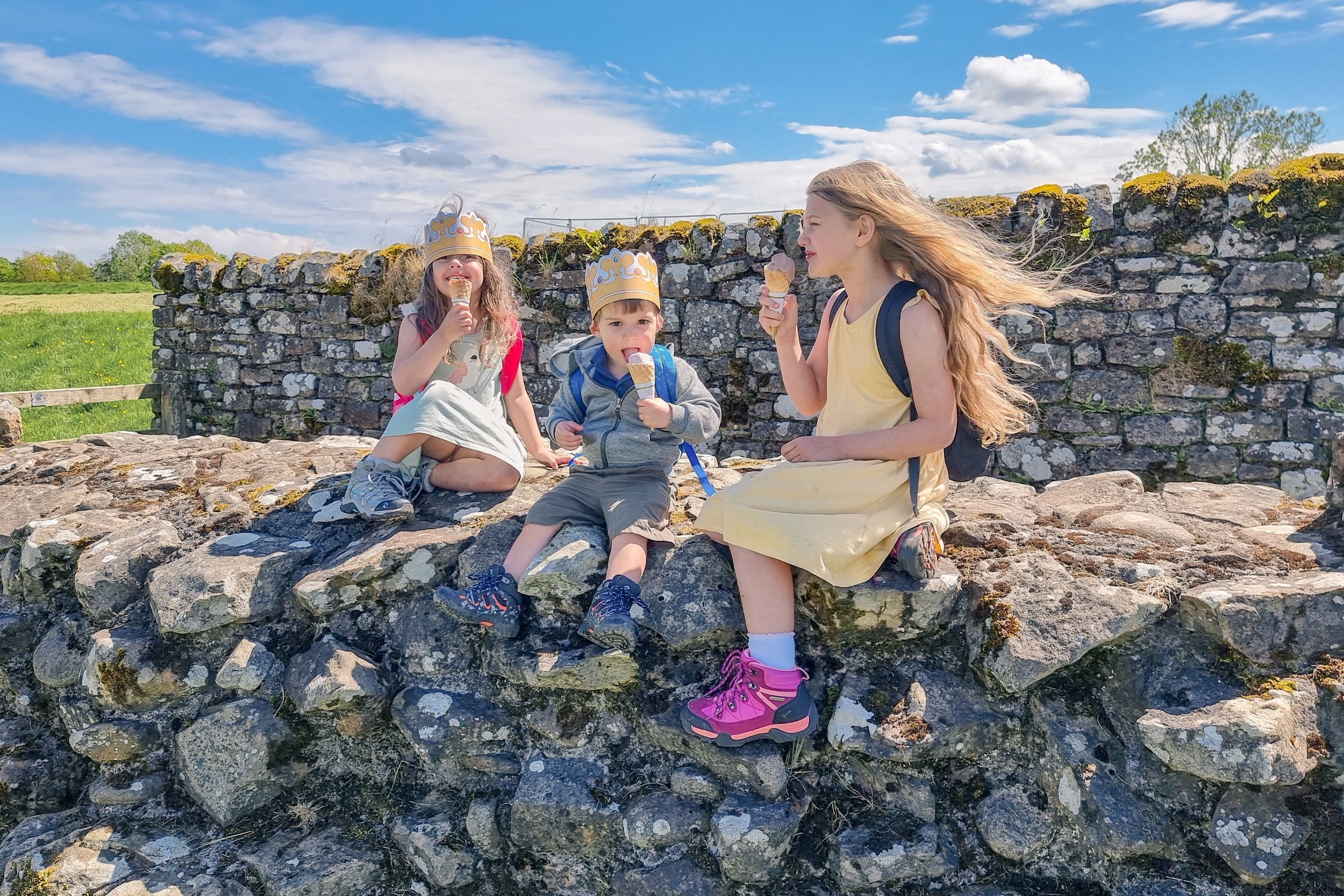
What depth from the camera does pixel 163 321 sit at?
9.15 m

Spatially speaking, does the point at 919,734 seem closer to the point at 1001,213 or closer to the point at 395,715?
the point at 395,715

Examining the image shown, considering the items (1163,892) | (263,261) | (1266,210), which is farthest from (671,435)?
(263,261)

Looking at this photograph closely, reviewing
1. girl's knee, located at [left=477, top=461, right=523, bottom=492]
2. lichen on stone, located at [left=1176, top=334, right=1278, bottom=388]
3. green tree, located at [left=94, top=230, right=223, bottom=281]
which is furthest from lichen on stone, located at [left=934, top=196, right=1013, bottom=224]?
green tree, located at [left=94, top=230, right=223, bottom=281]

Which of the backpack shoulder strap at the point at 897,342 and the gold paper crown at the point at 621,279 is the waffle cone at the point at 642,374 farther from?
the backpack shoulder strap at the point at 897,342

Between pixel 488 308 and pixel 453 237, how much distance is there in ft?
1.07

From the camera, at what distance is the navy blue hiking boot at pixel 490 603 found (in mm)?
2652

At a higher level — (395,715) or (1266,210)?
(1266,210)

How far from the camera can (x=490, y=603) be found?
105 inches

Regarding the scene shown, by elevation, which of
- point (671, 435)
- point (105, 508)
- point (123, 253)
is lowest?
point (105, 508)

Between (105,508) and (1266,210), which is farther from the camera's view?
(1266,210)

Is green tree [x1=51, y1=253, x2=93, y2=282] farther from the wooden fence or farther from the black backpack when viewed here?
the black backpack

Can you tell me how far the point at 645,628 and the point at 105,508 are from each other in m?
2.80

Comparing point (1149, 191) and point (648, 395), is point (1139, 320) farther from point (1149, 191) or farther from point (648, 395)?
point (648, 395)

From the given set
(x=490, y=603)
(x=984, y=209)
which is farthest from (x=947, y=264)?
(x=984, y=209)
